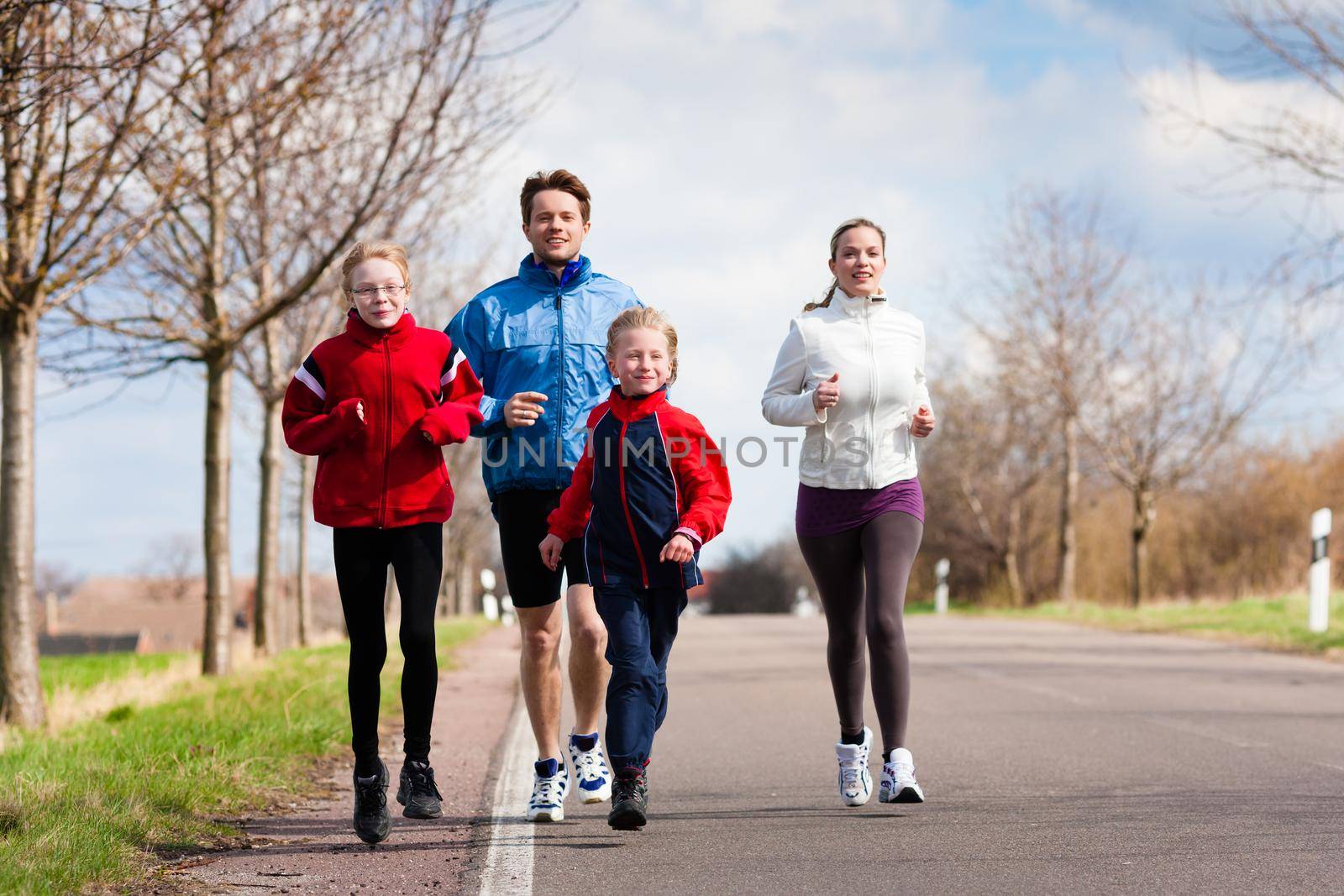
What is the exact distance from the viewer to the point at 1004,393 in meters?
29.1

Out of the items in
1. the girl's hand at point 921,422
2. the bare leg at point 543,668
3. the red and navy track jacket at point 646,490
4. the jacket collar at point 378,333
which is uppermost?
the jacket collar at point 378,333

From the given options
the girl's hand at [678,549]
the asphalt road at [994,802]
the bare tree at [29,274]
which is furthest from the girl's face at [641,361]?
the bare tree at [29,274]

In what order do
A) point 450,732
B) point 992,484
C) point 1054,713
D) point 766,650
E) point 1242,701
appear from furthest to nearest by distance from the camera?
point 992,484 → point 766,650 → point 1242,701 → point 1054,713 → point 450,732

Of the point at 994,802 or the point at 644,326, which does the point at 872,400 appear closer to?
the point at 644,326

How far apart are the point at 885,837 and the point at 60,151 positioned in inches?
306

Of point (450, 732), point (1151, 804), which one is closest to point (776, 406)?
point (1151, 804)

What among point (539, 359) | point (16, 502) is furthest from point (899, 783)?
point (16, 502)

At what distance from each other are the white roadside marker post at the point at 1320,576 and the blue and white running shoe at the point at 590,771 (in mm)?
12145

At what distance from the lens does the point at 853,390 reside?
5.54 meters

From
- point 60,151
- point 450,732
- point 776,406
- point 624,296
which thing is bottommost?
point 450,732

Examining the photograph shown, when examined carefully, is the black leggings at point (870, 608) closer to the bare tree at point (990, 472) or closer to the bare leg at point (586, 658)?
the bare leg at point (586, 658)

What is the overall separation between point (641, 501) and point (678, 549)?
0.25 meters

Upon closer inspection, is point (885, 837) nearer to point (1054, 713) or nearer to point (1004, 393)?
point (1054, 713)

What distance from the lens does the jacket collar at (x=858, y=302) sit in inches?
222
